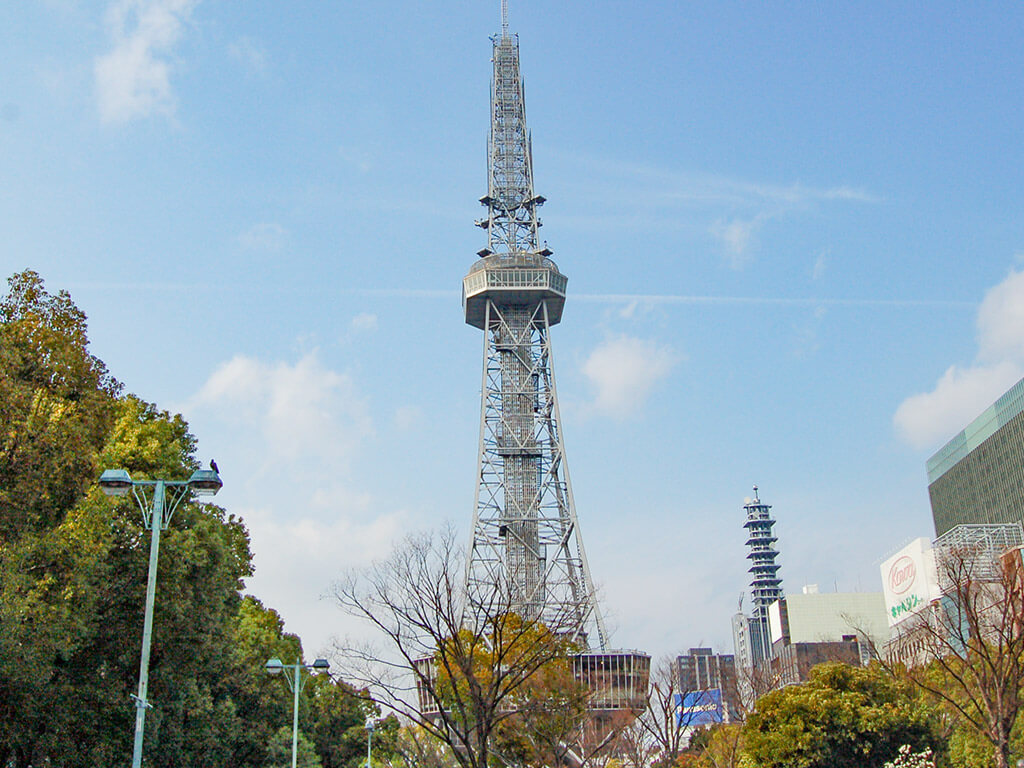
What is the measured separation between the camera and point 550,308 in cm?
8931

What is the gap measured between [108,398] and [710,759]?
3233cm

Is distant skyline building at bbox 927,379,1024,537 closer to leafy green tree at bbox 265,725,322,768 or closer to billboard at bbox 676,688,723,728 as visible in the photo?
billboard at bbox 676,688,723,728

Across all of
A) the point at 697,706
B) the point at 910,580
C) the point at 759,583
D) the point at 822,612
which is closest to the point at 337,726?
the point at 697,706

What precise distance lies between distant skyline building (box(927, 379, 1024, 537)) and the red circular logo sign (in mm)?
31844

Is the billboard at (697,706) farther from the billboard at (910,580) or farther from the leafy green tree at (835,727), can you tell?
the billboard at (910,580)

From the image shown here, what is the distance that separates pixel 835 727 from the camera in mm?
29812

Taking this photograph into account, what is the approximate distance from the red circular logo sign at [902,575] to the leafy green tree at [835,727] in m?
40.5

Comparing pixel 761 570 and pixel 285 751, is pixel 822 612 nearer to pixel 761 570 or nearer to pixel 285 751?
pixel 761 570

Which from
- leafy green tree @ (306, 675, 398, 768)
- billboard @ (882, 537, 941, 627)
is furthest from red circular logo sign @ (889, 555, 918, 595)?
leafy green tree @ (306, 675, 398, 768)

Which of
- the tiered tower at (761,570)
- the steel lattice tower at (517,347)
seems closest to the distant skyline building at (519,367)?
the steel lattice tower at (517,347)

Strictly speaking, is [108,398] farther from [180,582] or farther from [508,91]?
[508,91]

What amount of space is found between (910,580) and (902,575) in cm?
169

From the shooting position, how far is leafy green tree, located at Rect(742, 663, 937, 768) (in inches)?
1161

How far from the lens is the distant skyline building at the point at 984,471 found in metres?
97.4
